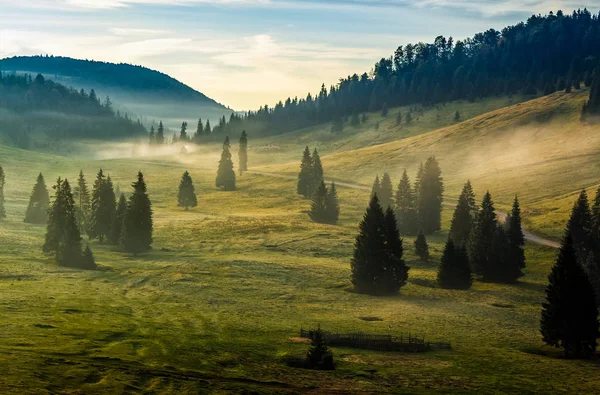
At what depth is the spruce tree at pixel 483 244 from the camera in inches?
4026

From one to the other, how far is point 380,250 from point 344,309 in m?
16.9

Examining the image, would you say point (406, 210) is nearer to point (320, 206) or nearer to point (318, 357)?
point (320, 206)

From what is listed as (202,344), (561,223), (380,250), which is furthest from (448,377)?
(561,223)

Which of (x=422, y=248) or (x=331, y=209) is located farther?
(x=331, y=209)

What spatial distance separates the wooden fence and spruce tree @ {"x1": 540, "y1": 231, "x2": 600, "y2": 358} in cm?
991

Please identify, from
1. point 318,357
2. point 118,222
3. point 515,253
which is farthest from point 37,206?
point 318,357

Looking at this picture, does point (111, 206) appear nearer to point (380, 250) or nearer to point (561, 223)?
point (380, 250)

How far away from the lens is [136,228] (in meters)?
110

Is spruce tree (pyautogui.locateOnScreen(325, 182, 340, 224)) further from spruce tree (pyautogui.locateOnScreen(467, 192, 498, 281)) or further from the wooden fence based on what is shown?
the wooden fence

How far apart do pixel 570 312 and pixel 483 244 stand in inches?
1747

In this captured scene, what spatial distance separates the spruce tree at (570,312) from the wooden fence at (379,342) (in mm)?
9907

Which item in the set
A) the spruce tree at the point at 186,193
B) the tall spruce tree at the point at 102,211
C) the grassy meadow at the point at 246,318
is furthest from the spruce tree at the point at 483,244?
the spruce tree at the point at 186,193

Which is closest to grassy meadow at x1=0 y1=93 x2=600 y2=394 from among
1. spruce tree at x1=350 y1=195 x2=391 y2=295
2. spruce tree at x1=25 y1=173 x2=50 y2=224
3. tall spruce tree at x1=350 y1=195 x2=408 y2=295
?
tall spruce tree at x1=350 y1=195 x2=408 y2=295

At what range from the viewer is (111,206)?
406 feet
